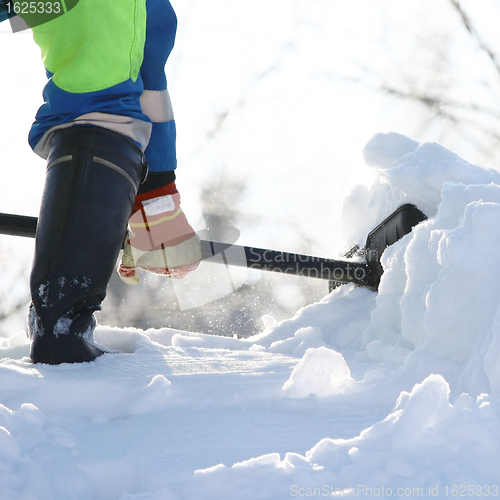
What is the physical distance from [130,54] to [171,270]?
0.54 meters

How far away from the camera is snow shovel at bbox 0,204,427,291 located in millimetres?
1571

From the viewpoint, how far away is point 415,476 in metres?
0.45

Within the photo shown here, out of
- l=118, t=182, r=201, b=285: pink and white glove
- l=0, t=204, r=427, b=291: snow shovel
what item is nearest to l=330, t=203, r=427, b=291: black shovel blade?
l=0, t=204, r=427, b=291: snow shovel

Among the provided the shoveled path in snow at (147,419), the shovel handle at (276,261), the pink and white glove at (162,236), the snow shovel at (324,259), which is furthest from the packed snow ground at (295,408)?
the shovel handle at (276,261)

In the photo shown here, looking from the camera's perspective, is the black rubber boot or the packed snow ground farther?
the black rubber boot

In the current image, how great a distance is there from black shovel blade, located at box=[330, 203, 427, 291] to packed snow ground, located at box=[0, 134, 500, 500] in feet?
0.86

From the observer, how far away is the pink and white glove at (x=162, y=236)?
1.15 meters

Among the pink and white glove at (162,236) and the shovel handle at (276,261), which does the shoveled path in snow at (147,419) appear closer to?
the pink and white glove at (162,236)

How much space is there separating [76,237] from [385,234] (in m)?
1.19

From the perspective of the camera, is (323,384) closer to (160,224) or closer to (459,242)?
(459,242)

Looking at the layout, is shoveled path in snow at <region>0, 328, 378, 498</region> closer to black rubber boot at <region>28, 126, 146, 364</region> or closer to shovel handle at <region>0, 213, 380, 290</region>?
black rubber boot at <region>28, 126, 146, 364</region>

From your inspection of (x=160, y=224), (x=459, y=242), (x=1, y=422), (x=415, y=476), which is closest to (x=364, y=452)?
(x=415, y=476)

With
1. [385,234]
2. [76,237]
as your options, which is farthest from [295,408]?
[385,234]

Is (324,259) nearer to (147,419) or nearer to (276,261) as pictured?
(276,261)
